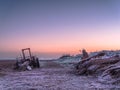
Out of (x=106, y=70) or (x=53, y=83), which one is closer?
(x=53, y=83)

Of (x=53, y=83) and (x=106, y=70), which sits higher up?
(x=106, y=70)

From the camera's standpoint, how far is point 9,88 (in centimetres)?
2020

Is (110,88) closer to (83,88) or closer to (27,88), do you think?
(83,88)

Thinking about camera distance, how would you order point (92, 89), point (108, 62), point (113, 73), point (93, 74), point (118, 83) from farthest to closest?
1. point (108, 62)
2. point (93, 74)
3. point (113, 73)
4. point (118, 83)
5. point (92, 89)

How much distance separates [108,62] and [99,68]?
1858 mm

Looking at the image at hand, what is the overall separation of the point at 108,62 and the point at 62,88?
1443 centimetres

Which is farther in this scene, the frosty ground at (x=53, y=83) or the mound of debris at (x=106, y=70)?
the mound of debris at (x=106, y=70)

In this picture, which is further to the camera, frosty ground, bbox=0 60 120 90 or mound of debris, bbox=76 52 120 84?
mound of debris, bbox=76 52 120 84

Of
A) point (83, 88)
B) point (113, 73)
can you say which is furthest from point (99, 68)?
point (83, 88)

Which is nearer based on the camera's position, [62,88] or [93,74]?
[62,88]

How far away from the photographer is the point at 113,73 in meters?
25.3

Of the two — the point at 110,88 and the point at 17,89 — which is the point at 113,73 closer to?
the point at 110,88

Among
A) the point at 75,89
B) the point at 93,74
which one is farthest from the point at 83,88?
the point at 93,74

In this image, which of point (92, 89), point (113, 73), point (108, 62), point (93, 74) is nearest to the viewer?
point (92, 89)
